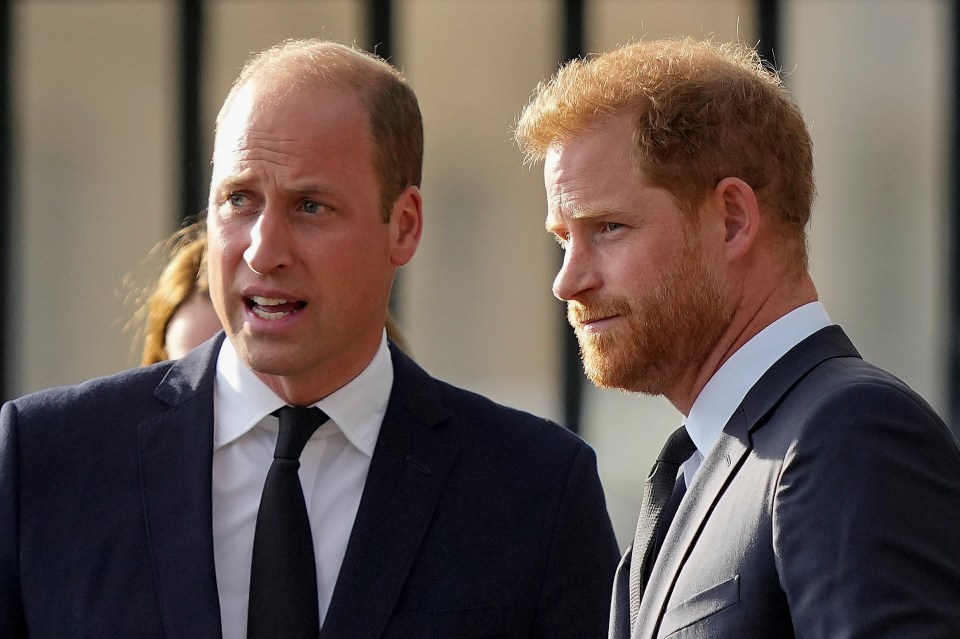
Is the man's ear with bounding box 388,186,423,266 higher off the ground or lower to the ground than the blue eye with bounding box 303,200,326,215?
lower

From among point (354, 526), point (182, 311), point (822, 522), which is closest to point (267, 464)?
point (354, 526)

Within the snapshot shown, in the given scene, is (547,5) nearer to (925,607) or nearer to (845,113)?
(845,113)

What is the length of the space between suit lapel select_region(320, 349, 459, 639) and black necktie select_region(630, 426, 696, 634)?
38 centimetres

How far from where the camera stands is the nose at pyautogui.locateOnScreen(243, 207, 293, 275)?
7.14 feet

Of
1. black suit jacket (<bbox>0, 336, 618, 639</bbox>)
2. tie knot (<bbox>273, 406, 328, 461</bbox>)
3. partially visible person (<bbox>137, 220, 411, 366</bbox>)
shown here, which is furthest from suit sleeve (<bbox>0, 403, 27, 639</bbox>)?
partially visible person (<bbox>137, 220, 411, 366</bbox>)

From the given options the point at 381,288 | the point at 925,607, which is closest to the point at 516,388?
the point at 381,288

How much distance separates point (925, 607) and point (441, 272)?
16.2 ft

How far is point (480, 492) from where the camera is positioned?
2.32 meters

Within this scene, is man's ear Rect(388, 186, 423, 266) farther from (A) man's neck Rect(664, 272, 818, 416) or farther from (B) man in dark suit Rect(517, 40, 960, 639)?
(A) man's neck Rect(664, 272, 818, 416)

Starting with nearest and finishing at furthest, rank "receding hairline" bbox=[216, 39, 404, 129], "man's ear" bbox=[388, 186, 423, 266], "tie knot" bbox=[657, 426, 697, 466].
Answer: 1. "tie knot" bbox=[657, 426, 697, 466]
2. "receding hairline" bbox=[216, 39, 404, 129]
3. "man's ear" bbox=[388, 186, 423, 266]

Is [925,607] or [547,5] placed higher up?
[547,5]

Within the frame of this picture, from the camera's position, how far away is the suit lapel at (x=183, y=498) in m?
2.06

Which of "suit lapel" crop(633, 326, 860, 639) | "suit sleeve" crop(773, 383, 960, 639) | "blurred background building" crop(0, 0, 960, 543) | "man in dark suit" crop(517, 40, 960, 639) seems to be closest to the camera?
"suit sleeve" crop(773, 383, 960, 639)

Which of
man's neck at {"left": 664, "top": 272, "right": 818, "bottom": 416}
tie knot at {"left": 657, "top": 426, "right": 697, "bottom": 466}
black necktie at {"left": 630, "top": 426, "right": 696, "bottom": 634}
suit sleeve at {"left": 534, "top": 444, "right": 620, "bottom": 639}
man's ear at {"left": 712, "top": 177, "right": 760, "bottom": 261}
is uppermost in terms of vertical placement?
man's ear at {"left": 712, "top": 177, "right": 760, "bottom": 261}
